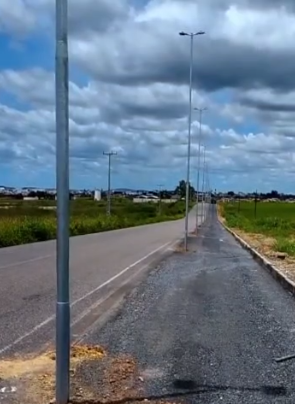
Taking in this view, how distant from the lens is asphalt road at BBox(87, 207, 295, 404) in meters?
6.36

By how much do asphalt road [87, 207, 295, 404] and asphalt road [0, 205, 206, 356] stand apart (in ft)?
2.70

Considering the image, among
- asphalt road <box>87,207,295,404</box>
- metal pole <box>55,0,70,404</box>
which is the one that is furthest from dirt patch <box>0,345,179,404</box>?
metal pole <box>55,0,70,404</box>

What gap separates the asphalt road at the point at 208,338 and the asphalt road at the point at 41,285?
0.82m

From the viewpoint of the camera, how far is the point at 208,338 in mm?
8773

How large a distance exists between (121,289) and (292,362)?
7.19m

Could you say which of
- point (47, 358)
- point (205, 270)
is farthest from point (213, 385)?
point (205, 270)

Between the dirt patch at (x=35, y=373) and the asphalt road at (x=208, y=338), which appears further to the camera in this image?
the asphalt road at (x=208, y=338)

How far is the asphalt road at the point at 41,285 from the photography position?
357 inches

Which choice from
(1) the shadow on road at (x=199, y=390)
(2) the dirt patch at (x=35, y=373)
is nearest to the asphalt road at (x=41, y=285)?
(2) the dirt patch at (x=35, y=373)

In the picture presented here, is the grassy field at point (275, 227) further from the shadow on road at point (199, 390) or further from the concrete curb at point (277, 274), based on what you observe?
the shadow on road at point (199, 390)

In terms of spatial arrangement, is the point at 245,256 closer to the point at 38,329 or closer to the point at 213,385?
the point at 38,329

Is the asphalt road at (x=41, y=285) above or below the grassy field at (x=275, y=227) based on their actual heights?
above

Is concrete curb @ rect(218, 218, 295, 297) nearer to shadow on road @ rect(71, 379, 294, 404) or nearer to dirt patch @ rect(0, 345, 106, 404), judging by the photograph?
dirt patch @ rect(0, 345, 106, 404)

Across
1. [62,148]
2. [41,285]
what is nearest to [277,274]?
[41,285]
